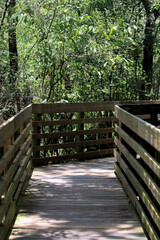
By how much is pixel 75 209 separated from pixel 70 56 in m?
4.79

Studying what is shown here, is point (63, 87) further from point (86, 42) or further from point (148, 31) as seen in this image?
point (148, 31)

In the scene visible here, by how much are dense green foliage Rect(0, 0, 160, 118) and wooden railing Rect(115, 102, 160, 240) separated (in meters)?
2.52

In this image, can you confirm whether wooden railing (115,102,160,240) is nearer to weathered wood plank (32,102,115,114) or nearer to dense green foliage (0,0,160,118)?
weathered wood plank (32,102,115,114)

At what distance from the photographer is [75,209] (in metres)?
4.05

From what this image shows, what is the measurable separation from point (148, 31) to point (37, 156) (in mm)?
6113

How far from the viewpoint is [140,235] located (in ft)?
10.9

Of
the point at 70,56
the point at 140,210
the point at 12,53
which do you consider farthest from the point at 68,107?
the point at 140,210

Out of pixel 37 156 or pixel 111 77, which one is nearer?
pixel 37 156

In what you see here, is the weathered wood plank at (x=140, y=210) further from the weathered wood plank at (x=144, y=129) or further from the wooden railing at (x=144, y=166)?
the weathered wood plank at (x=144, y=129)

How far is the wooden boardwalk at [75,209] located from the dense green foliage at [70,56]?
2.64 metres

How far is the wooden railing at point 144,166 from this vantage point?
2932mm

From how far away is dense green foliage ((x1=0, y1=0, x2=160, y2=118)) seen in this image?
7375 mm

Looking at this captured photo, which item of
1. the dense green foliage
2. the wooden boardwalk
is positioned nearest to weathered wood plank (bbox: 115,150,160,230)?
the wooden boardwalk

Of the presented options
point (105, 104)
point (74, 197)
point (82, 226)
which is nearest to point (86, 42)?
point (105, 104)
